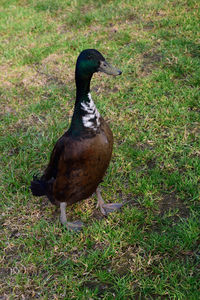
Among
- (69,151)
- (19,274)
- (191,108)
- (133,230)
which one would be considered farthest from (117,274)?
(191,108)

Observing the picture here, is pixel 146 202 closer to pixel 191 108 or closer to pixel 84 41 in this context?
pixel 191 108

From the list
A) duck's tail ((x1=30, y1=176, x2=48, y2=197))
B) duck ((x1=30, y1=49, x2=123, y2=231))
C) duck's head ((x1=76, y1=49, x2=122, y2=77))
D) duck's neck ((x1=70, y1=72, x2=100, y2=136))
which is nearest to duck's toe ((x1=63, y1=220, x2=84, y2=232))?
duck ((x1=30, y1=49, x2=123, y2=231))

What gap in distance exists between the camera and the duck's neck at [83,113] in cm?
257

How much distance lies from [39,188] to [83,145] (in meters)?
0.74

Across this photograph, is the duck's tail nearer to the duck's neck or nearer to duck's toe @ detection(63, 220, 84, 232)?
duck's toe @ detection(63, 220, 84, 232)

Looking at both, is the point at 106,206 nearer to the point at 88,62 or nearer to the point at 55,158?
the point at 55,158

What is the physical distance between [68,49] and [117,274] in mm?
4194

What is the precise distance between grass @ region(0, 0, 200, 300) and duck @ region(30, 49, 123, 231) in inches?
17.1

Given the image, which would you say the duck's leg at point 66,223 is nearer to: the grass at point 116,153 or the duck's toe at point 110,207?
the grass at point 116,153

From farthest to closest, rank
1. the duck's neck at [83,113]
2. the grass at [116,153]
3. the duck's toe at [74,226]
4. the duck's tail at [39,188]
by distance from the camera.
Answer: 1. the duck's tail at [39,188]
2. the duck's toe at [74,226]
3. the duck's neck at [83,113]
4. the grass at [116,153]

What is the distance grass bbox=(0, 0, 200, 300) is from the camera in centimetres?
245

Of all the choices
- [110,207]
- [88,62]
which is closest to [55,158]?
[110,207]

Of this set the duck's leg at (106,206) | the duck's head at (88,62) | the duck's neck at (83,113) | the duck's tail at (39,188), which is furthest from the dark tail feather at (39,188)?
the duck's head at (88,62)

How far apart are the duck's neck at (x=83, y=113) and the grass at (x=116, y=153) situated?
86 cm
